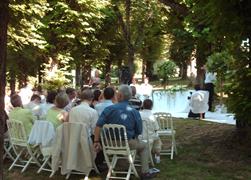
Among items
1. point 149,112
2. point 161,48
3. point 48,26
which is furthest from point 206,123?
point 161,48

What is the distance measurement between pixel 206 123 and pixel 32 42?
30.6ft

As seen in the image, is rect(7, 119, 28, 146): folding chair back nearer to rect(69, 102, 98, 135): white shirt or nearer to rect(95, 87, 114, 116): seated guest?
rect(69, 102, 98, 135): white shirt

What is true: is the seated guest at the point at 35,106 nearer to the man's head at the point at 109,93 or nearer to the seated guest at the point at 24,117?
the seated guest at the point at 24,117

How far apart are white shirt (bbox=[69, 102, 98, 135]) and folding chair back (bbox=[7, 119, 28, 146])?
3.34 feet

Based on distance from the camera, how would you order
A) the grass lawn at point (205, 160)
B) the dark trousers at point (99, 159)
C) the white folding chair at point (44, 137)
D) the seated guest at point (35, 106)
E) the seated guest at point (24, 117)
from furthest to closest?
the seated guest at point (35, 106), the seated guest at point (24, 117), the dark trousers at point (99, 159), the white folding chair at point (44, 137), the grass lawn at point (205, 160)

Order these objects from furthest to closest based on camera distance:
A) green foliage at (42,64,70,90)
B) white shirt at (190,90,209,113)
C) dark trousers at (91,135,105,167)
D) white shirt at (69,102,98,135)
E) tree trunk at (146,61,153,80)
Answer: tree trunk at (146,61,153,80) → green foliage at (42,64,70,90) → white shirt at (190,90,209,113) → dark trousers at (91,135,105,167) → white shirt at (69,102,98,135)

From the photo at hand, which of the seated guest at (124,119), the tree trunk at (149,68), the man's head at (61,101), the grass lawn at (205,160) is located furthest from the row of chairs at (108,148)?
the tree trunk at (149,68)

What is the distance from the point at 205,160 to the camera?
8422 mm

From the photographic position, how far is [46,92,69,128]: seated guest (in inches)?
302

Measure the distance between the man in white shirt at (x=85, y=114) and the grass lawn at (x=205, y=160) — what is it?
2.93 ft

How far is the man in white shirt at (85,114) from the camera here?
23.7 ft

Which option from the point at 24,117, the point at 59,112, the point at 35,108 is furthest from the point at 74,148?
the point at 35,108

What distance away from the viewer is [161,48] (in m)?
43.5

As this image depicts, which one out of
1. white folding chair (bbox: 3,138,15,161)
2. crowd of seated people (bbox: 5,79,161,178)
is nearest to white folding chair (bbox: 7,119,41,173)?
crowd of seated people (bbox: 5,79,161,178)
